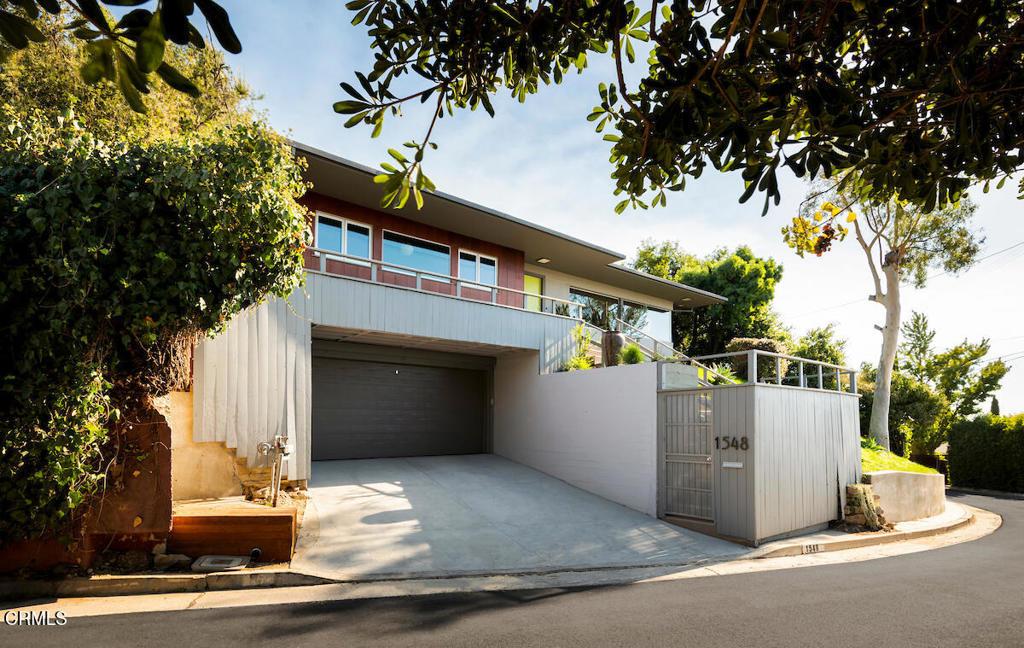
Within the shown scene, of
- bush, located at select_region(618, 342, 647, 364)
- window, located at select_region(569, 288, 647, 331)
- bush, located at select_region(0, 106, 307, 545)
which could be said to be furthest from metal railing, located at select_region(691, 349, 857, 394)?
bush, located at select_region(0, 106, 307, 545)

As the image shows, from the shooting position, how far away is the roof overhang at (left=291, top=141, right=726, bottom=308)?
11.6 m

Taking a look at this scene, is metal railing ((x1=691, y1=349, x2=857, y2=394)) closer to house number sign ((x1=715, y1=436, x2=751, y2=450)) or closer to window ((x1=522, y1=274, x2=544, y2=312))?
house number sign ((x1=715, y1=436, x2=751, y2=450))

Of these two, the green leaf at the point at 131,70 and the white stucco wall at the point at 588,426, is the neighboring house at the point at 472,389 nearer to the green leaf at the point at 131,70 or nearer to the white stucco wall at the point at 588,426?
the white stucco wall at the point at 588,426

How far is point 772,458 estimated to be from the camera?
988cm

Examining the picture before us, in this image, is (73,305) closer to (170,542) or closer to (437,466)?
(170,542)

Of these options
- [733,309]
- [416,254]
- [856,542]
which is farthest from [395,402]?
[733,309]

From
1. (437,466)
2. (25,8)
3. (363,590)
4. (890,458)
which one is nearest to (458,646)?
(363,590)

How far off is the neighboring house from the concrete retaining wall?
2.99ft

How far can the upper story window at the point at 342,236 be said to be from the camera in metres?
12.9

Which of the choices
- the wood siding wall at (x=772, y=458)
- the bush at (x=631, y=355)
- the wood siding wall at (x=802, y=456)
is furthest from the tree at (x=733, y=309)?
the wood siding wall at (x=772, y=458)

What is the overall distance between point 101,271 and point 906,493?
15.6 m

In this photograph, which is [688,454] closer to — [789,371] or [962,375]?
[789,371]

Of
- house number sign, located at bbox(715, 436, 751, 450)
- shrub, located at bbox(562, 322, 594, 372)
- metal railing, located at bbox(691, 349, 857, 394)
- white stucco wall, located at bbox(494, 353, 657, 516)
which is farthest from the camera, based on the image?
shrub, located at bbox(562, 322, 594, 372)

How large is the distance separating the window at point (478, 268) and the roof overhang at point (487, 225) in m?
0.59
